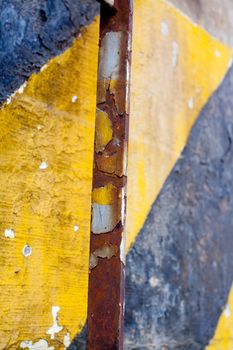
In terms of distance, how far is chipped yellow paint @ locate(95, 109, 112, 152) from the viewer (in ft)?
3.00

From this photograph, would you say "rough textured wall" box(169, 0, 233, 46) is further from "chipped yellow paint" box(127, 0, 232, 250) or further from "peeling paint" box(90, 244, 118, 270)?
"peeling paint" box(90, 244, 118, 270)

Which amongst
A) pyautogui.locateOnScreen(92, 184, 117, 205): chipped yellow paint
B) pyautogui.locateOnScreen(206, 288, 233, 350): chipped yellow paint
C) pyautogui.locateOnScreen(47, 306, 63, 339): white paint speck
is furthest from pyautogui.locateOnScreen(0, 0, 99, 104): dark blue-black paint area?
A: pyautogui.locateOnScreen(206, 288, 233, 350): chipped yellow paint

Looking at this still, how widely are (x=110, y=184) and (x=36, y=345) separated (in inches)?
12.0

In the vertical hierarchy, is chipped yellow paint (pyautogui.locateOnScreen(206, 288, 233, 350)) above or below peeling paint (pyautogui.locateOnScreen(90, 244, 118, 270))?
below

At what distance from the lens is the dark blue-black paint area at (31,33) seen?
3.35 ft

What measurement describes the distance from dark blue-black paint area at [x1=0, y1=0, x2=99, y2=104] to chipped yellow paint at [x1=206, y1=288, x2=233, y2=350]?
0.77 m

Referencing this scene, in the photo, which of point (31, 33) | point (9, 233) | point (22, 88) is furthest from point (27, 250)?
point (31, 33)

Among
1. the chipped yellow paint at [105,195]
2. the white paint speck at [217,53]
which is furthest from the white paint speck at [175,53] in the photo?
the chipped yellow paint at [105,195]

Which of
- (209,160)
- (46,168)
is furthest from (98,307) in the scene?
(209,160)

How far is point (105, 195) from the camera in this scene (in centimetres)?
90

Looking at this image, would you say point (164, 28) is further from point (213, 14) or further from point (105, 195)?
point (105, 195)

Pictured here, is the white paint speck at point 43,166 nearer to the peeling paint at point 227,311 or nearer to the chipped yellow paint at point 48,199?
the chipped yellow paint at point 48,199

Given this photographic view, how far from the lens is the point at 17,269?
3.23 feet

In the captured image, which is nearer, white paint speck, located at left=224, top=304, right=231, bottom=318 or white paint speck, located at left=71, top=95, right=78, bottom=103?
white paint speck, located at left=71, top=95, right=78, bottom=103
